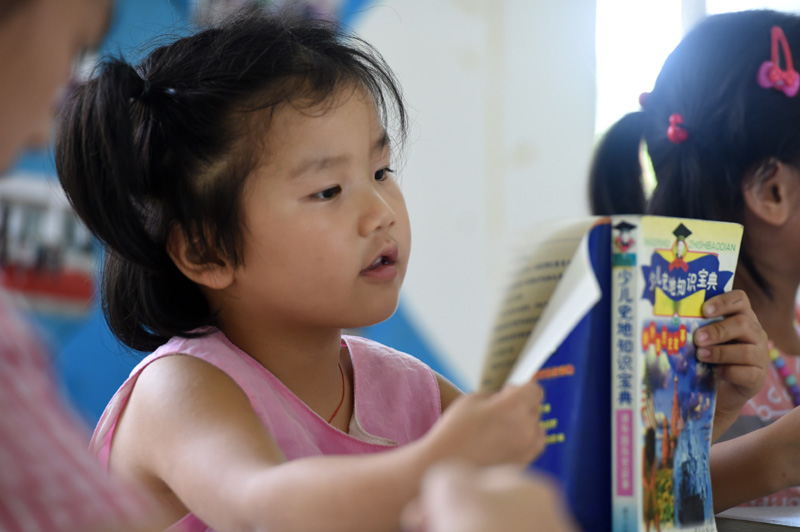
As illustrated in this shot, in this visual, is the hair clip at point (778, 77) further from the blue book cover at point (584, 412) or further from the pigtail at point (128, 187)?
the pigtail at point (128, 187)

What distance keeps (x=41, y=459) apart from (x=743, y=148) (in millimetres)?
1193

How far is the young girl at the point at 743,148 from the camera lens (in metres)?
1.24

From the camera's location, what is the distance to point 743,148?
1248 mm

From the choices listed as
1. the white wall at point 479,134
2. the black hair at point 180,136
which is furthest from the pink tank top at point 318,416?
the white wall at point 479,134

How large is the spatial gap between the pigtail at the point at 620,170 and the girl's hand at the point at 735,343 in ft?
1.63

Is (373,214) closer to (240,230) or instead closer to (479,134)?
(240,230)

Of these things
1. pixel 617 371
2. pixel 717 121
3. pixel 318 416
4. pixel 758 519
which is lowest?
pixel 758 519

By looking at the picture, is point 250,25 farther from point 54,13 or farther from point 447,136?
point 447,136

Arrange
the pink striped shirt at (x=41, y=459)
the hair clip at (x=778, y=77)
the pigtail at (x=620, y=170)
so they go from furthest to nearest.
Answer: the pigtail at (x=620, y=170), the hair clip at (x=778, y=77), the pink striped shirt at (x=41, y=459)

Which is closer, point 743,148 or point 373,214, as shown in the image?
point 373,214

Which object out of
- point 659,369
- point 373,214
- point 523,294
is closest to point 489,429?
point 523,294

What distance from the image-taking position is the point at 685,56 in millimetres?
1299

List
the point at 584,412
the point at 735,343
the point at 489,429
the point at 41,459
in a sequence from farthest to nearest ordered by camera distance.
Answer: the point at 735,343 < the point at 584,412 < the point at 489,429 < the point at 41,459

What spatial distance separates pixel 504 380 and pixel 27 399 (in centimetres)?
38
